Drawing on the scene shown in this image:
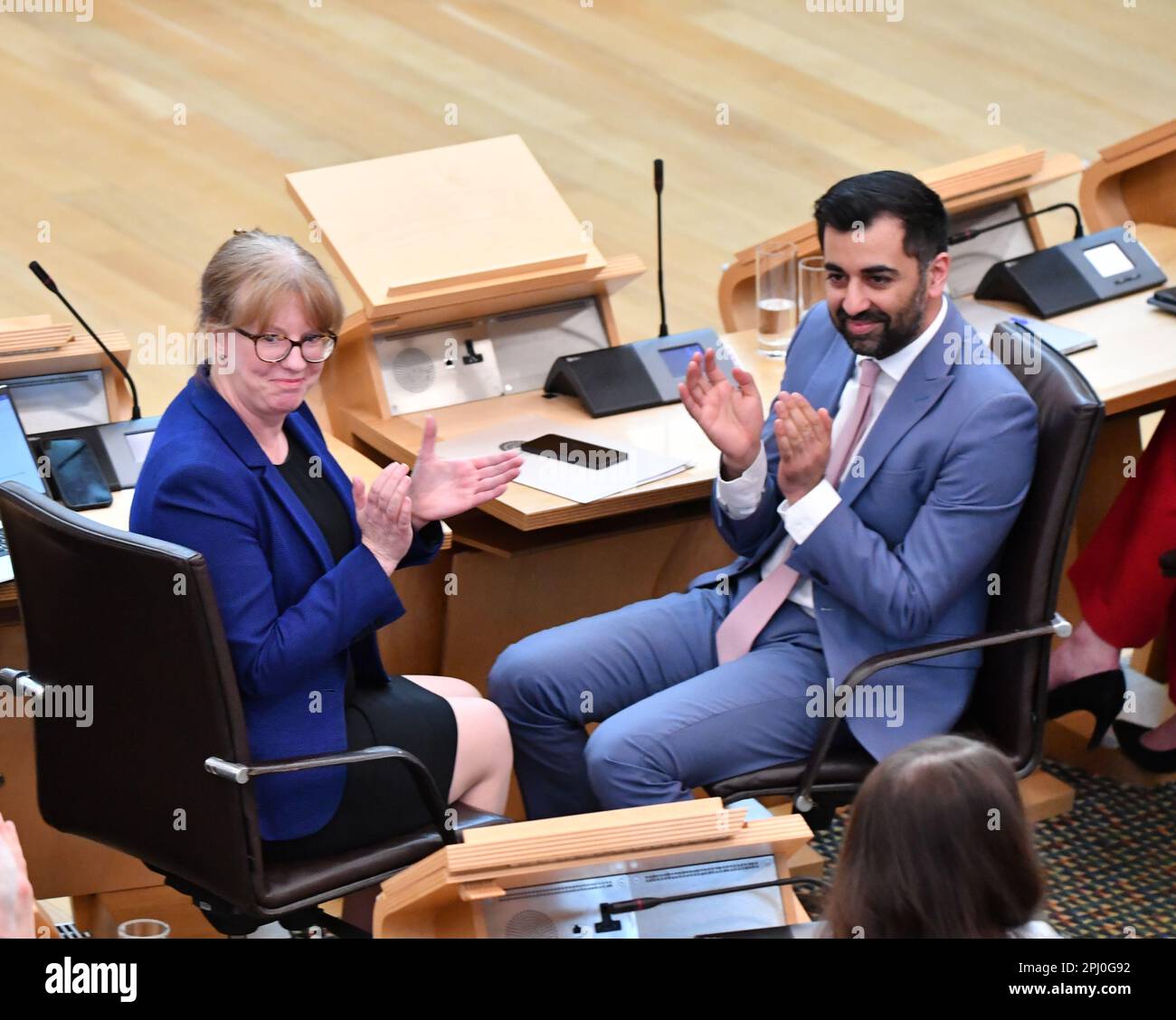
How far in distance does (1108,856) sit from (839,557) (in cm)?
107

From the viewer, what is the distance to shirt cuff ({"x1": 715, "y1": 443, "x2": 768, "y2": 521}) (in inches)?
114

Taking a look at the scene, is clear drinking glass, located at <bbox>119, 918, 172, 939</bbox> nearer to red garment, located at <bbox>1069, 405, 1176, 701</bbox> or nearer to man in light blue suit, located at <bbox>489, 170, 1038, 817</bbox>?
man in light blue suit, located at <bbox>489, 170, 1038, 817</bbox>

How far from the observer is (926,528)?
8.83 feet

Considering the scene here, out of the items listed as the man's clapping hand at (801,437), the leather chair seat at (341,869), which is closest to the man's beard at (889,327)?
the man's clapping hand at (801,437)

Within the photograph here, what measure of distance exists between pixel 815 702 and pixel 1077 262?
1.54m

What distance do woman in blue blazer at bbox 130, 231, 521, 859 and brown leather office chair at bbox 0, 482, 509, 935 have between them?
7cm

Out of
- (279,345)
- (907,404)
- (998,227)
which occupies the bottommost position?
(907,404)

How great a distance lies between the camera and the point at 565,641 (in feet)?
9.68

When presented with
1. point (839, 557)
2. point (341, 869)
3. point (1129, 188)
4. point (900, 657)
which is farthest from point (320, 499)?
point (1129, 188)

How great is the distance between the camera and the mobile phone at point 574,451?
10.7 ft

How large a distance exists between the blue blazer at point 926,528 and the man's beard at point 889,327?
0.04 m

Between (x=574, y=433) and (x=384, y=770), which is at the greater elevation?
(x=574, y=433)

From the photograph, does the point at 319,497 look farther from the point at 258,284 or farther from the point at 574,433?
the point at 574,433

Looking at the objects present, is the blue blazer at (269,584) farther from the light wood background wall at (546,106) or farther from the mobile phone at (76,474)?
the light wood background wall at (546,106)
